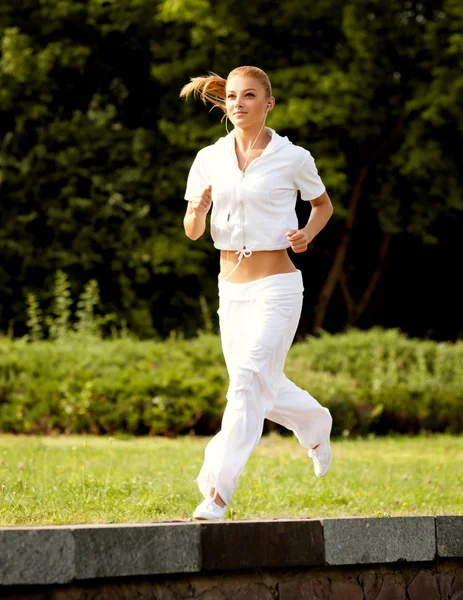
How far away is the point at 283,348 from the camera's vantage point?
522 centimetres

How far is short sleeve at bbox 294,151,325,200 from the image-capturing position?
5.31 meters

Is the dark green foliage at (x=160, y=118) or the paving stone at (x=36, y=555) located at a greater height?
the dark green foliage at (x=160, y=118)

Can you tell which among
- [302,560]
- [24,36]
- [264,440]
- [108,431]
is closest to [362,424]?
[264,440]

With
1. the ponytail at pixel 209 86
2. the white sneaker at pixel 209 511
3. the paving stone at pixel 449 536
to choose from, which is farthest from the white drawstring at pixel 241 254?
the paving stone at pixel 449 536

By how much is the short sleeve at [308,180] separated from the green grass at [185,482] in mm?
1610

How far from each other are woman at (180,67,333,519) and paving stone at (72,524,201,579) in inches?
31.6

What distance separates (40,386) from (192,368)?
1.83 m

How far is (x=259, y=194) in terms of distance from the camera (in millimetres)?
5172

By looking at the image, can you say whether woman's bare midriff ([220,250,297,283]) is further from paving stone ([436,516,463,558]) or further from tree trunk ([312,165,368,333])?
tree trunk ([312,165,368,333])

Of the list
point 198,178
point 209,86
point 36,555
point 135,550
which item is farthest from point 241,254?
point 36,555

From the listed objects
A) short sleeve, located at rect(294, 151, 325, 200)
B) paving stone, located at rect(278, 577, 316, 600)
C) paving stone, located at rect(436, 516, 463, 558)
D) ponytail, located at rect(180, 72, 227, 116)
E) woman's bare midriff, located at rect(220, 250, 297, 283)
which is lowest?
paving stone, located at rect(278, 577, 316, 600)

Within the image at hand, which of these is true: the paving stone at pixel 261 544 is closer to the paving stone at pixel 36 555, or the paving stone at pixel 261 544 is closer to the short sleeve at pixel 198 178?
the paving stone at pixel 36 555

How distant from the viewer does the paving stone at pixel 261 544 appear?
167 inches

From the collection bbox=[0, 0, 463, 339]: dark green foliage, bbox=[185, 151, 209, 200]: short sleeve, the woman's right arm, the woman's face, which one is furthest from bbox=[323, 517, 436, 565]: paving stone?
bbox=[0, 0, 463, 339]: dark green foliage
